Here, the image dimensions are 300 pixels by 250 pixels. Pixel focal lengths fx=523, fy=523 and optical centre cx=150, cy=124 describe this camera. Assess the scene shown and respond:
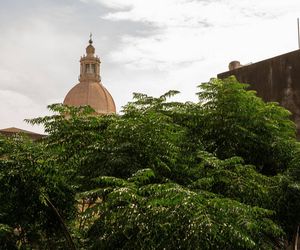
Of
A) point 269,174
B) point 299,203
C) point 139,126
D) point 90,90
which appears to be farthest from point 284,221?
point 90,90

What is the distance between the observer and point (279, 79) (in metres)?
15.7

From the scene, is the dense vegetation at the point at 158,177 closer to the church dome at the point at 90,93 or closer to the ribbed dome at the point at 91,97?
the church dome at the point at 90,93

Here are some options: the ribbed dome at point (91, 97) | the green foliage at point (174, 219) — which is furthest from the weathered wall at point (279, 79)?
the ribbed dome at point (91, 97)

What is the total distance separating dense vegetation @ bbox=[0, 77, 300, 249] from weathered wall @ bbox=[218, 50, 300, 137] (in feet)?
11.7

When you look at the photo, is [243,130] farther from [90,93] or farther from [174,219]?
[90,93]

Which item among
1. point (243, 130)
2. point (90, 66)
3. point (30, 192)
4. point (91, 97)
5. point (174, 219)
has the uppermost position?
point (90, 66)

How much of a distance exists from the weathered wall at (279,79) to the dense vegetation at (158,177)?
11.7 feet

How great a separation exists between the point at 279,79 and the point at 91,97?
4690cm

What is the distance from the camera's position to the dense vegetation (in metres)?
7.35

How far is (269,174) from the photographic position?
11.6 metres

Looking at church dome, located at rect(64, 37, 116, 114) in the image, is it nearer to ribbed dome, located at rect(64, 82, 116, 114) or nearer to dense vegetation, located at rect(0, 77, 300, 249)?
ribbed dome, located at rect(64, 82, 116, 114)

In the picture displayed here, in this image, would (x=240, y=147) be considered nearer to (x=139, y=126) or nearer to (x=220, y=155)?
(x=220, y=155)

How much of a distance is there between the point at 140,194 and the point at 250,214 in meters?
1.65

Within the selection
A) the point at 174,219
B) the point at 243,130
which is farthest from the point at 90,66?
the point at 174,219
